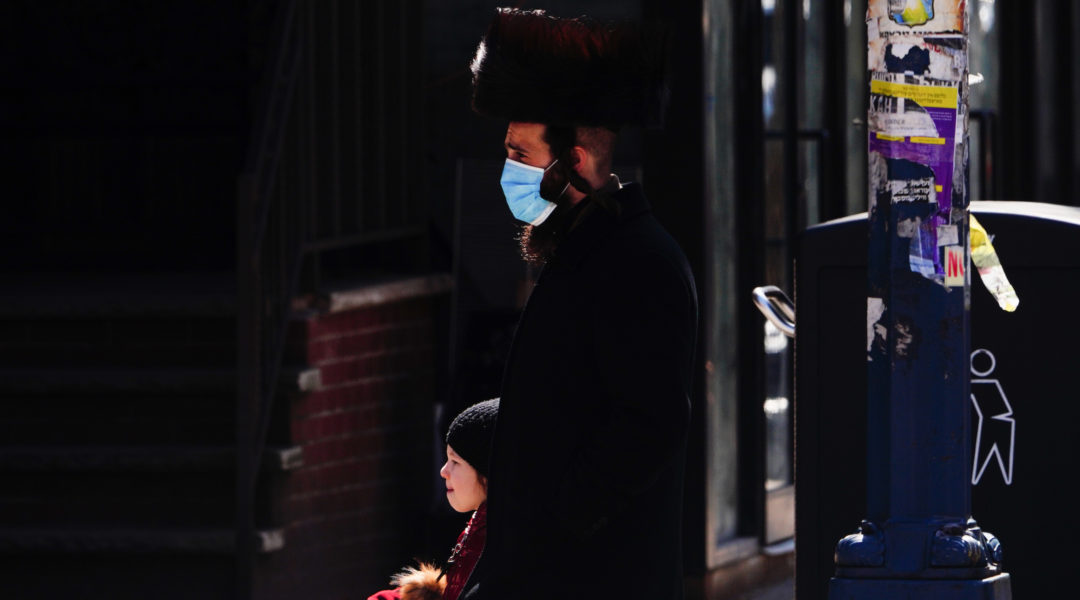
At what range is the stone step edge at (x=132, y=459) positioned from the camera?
6.82 metres

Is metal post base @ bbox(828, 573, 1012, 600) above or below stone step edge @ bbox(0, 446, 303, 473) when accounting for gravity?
below

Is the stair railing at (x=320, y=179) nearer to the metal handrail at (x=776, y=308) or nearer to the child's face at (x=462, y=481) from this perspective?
the metal handrail at (x=776, y=308)

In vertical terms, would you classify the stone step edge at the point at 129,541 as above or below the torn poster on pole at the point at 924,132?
below

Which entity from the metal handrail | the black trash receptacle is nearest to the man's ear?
the black trash receptacle

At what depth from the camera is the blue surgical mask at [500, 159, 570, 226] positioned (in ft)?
11.4

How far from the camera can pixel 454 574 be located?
402 centimetres

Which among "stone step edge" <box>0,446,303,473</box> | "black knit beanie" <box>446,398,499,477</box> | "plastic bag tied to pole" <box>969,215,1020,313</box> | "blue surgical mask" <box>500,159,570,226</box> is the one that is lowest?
"stone step edge" <box>0,446,303,473</box>

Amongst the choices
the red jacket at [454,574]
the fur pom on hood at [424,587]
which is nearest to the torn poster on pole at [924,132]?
the red jacket at [454,574]

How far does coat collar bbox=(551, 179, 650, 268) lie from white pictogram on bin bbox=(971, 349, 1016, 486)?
62.1 inches

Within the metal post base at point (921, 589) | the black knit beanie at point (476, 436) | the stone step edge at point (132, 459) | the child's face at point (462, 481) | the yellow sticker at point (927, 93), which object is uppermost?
the yellow sticker at point (927, 93)

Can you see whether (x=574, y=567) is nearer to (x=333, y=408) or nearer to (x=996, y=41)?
(x=333, y=408)

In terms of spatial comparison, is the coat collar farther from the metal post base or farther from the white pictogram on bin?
the white pictogram on bin

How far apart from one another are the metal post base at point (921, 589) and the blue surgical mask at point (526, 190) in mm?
988

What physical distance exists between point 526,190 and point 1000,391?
1.72m
